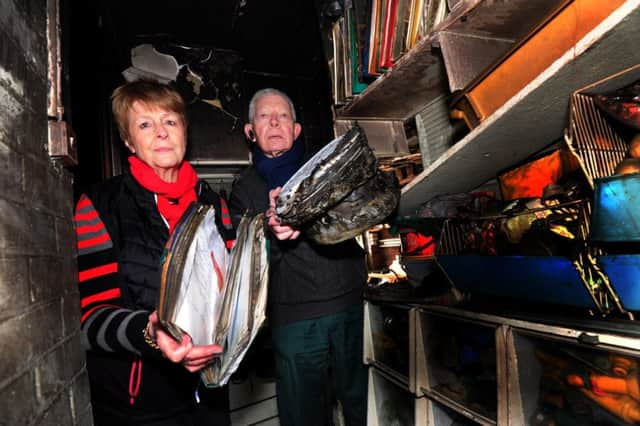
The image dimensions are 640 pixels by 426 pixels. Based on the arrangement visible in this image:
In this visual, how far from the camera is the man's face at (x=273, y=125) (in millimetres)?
1699

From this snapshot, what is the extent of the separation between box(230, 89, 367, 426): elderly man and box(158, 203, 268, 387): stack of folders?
22.0 inches

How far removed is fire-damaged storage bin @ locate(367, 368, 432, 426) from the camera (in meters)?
1.72

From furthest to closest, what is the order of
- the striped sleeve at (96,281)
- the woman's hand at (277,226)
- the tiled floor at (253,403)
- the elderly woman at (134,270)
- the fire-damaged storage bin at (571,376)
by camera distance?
the tiled floor at (253,403), the woman's hand at (277,226), the elderly woman at (134,270), the striped sleeve at (96,281), the fire-damaged storage bin at (571,376)

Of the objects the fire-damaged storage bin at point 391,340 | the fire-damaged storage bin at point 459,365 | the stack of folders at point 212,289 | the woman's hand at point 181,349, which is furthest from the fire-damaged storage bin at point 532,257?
the woman's hand at point 181,349

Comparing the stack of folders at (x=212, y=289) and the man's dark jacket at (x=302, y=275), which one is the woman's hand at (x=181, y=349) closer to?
the stack of folders at (x=212, y=289)

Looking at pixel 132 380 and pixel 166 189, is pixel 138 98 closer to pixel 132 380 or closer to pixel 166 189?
pixel 166 189

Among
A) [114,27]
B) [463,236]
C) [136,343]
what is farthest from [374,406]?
[114,27]

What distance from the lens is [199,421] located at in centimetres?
119

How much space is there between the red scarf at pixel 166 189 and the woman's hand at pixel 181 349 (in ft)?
1.56

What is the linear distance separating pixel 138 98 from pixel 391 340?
1637 mm

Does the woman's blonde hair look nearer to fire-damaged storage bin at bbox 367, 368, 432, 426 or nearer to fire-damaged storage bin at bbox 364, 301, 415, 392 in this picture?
fire-damaged storage bin at bbox 364, 301, 415, 392

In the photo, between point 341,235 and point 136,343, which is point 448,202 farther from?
point 136,343

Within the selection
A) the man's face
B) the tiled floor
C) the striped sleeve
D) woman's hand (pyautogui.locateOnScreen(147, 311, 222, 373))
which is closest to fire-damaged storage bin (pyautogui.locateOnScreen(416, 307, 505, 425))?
woman's hand (pyautogui.locateOnScreen(147, 311, 222, 373))

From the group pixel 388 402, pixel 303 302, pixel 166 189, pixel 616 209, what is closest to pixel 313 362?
pixel 303 302
